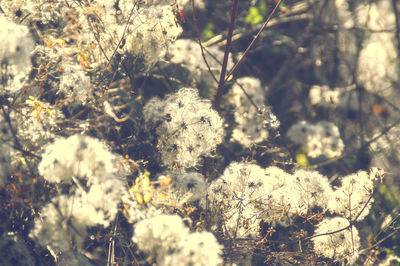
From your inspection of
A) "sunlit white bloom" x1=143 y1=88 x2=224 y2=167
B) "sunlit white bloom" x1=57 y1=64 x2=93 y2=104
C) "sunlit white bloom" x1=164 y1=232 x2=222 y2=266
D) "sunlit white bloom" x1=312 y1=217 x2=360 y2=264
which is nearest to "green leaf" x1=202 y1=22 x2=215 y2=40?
"sunlit white bloom" x1=143 y1=88 x2=224 y2=167

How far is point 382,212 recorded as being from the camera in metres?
3.10

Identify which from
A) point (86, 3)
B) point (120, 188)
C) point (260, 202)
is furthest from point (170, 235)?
point (86, 3)

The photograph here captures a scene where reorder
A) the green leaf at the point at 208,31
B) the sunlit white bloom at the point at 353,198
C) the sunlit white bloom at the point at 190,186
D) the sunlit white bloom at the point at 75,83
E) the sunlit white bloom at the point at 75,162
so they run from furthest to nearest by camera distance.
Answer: the green leaf at the point at 208,31
the sunlit white bloom at the point at 353,198
the sunlit white bloom at the point at 75,83
the sunlit white bloom at the point at 190,186
the sunlit white bloom at the point at 75,162

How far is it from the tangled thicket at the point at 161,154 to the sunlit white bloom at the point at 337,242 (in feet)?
0.04

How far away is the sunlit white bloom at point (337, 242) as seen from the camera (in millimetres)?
2494

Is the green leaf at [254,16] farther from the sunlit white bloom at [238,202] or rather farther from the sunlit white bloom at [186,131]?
the sunlit white bloom at [238,202]

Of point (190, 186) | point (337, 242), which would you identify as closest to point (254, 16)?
point (190, 186)

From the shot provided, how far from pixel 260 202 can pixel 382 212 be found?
1.55 metres

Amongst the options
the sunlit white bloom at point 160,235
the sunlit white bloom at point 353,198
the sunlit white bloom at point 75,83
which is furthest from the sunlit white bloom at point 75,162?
the sunlit white bloom at point 353,198

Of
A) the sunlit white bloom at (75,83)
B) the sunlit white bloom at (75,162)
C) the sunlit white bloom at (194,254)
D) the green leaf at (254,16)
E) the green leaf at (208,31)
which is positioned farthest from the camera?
the green leaf at (254,16)

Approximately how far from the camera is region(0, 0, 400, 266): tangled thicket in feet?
6.39

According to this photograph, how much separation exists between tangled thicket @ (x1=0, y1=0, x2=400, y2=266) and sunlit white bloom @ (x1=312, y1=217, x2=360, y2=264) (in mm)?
11

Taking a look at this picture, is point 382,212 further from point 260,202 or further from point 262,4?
point 262,4

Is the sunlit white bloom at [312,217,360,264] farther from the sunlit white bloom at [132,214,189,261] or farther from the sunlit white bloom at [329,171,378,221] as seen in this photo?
the sunlit white bloom at [132,214,189,261]
